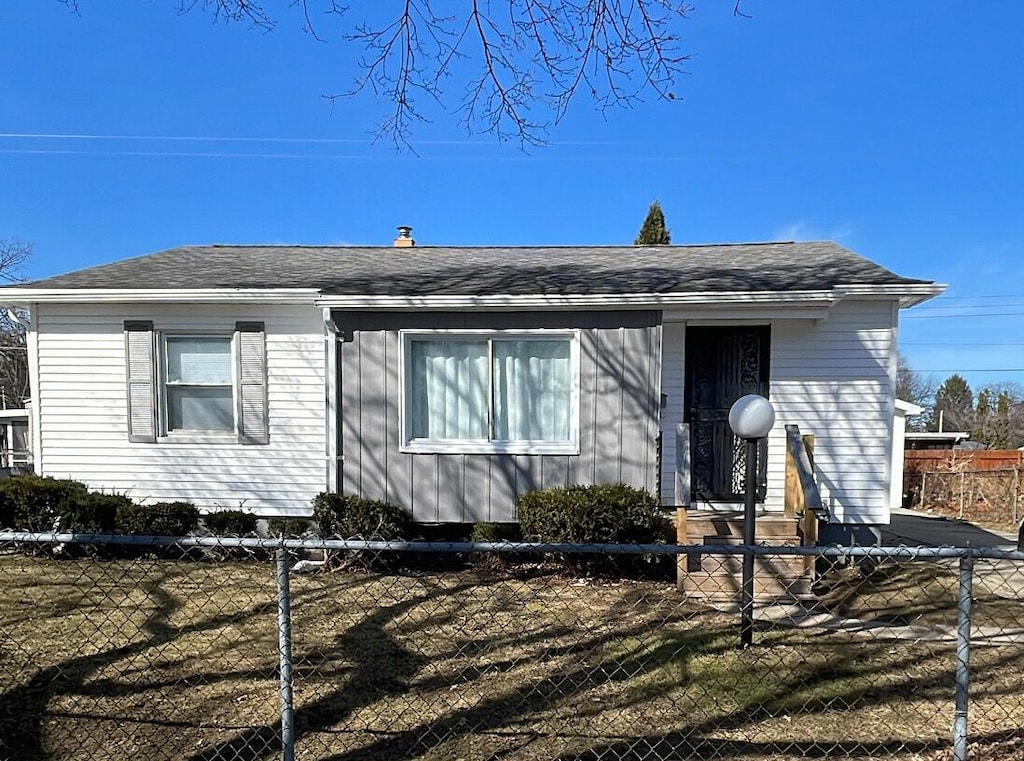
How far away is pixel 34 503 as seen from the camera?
21.6 feet

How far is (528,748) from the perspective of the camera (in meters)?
2.98

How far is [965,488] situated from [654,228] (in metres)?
10.7

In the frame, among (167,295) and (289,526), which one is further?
(289,526)

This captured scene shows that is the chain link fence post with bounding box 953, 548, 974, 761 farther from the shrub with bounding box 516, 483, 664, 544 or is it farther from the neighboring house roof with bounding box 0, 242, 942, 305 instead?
the neighboring house roof with bounding box 0, 242, 942, 305

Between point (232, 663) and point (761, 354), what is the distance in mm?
6570

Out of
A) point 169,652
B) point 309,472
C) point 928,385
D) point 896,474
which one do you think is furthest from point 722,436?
point 928,385

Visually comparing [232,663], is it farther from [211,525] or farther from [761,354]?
[761,354]

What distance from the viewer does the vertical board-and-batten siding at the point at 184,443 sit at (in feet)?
24.9

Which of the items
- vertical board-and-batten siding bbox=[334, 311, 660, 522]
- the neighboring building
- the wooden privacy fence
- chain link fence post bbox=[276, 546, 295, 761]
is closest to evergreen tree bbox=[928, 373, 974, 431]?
the neighboring building

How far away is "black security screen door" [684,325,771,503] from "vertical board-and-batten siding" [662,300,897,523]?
352 millimetres

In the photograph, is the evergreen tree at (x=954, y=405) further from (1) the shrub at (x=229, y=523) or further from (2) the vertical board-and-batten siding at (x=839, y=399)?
(1) the shrub at (x=229, y=523)

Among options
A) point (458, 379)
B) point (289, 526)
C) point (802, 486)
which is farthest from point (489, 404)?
point (802, 486)

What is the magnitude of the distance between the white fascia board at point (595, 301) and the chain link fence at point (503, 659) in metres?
2.67

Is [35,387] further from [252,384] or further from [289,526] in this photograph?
[289,526]
